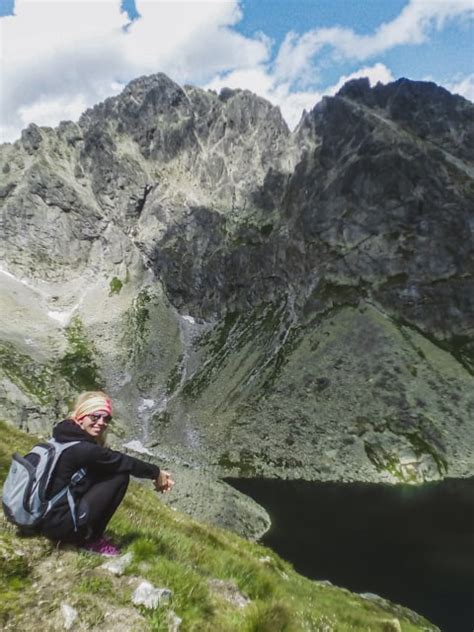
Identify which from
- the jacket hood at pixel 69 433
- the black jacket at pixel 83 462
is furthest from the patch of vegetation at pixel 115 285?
the black jacket at pixel 83 462

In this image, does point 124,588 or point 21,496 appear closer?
point 124,588

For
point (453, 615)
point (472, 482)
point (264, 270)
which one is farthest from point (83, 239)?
point (453, 615)

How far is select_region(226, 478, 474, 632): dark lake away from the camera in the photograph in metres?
45.0

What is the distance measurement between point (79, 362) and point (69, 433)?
5201 inches

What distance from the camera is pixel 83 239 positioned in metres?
172

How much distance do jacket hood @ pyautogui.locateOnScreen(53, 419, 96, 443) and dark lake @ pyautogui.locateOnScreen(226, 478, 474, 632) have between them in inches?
1710

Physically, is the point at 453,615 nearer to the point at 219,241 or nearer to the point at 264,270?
the point at 264,270

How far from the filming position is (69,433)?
7.75m

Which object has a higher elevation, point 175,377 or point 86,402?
point 86,402

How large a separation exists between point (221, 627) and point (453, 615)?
147ft

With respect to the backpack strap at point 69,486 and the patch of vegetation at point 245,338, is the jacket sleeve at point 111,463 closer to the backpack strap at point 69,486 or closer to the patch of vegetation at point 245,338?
the backpack strap at point 69,486

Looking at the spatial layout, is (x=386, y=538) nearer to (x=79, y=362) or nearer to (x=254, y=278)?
(x=79, y=362)

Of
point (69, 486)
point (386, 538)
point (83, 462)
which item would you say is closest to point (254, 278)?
point (386, 538)

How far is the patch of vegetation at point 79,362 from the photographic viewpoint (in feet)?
412
